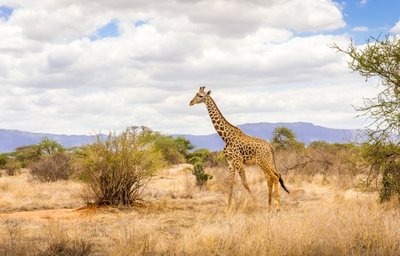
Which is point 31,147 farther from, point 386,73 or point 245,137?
point 386,73

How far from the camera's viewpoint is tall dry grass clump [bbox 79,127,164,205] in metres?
15.9

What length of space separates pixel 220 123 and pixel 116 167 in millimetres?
3210

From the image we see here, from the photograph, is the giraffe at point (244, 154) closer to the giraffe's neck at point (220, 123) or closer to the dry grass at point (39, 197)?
the giraffe's neck at point (220, 123)

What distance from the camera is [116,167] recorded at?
52.1 ft

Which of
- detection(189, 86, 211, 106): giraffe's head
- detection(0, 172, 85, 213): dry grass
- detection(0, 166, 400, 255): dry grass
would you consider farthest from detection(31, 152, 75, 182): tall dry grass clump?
detection(189, 86, 211, 106): giraffe's head

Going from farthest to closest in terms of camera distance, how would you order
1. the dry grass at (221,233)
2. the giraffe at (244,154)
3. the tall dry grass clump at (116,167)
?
the tall dry grass clump at (116,167) → the giraffe at (244,154) → the dry grass at (221,233)

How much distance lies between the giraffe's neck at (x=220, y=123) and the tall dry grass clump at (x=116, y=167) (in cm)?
221

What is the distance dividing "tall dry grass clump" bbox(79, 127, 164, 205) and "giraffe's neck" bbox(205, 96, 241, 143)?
2207 millimetres

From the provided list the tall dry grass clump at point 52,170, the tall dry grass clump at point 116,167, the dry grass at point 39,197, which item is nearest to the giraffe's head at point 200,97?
the tall dry grass clump at point 116,167

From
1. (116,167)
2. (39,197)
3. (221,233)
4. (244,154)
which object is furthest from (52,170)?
(221,233)

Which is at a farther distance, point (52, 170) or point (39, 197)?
point (52, 170)

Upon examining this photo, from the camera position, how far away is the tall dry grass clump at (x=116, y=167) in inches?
625

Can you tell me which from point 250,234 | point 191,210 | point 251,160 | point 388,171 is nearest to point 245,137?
point 251,160

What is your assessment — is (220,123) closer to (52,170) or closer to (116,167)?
(116,167)
